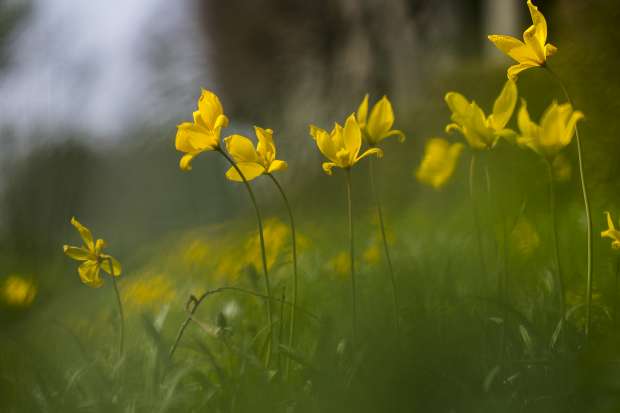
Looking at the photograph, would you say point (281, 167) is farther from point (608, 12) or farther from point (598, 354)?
point (608, 12)

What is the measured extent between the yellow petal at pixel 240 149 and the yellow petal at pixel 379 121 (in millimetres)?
166

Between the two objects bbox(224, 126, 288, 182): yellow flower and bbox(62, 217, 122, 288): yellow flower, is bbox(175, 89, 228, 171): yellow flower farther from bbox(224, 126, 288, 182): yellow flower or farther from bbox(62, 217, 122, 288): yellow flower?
bbox(62, 217, 122, 288): yellow flower

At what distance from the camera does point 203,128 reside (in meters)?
0.80

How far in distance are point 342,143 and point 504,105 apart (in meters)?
0.19

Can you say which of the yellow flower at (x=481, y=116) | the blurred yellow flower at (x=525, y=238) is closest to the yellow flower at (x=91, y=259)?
the yellow flower at (x=481, y=116)

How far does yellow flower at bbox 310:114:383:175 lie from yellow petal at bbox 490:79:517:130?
143 mm

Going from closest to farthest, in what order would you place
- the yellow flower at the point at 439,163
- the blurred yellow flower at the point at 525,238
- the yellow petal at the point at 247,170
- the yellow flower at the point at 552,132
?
the yellow flower at the point at 552,132 < the yellow petal at the point at 247,170 < the blurred yellow flower at the point at 525,238 < the yellow flower at the point at 439,163

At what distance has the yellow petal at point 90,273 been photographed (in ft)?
2.89

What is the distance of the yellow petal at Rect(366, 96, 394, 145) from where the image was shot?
0.88 m

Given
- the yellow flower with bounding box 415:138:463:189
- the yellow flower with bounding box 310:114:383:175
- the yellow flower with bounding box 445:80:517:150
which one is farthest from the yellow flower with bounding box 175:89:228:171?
the yellow flower with bounding box 415:138:463:189

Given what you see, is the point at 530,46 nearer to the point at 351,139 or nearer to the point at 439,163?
the point at 351,139

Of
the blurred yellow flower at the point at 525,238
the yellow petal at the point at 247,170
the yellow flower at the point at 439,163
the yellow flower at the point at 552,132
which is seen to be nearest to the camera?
the yellow flower at the point at 552,132

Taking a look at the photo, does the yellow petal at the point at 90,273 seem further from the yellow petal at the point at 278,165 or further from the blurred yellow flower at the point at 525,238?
the blurred yellow flower at the point at 525,238

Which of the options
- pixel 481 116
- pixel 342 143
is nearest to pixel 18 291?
pixel 342 143
